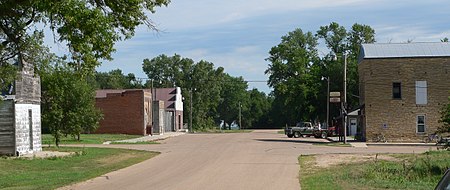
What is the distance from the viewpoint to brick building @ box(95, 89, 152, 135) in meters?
75.1

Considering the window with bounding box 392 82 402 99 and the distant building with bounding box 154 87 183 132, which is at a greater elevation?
the window with bounding box 392 82 402 99

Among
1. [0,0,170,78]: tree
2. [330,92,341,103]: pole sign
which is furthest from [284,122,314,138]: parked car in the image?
[0,0,170,78]: tree

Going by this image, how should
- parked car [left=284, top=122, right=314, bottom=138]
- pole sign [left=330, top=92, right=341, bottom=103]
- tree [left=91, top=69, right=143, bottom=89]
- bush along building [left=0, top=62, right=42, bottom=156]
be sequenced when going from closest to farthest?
bush along building [left=0, top=62, right=42, bottom=156]
pole sign [left=330, top=92, right=341, bottom=103]
parked car [left=284, top=122, right=314, bottom=138]
tree [left=91, top=69, right=143, bottom=89]

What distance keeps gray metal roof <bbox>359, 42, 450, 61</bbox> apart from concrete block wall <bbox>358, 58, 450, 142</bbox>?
1.40 feet

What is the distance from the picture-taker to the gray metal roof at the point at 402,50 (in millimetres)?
51906

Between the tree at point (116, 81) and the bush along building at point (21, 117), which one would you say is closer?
the bush along building at point (21, 117)

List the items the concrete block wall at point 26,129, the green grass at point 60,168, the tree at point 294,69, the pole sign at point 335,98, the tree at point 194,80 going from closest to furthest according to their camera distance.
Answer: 1. the green grass at point 60,168
2. the concrete block wall at point 26,129
3. the pole sign at point 335,98
4. the tree at point 294,69
5. the tree at point 194,80

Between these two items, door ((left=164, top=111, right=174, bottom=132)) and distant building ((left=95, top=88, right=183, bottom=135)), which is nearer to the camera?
distant building ((left=95, top=88, right=183, bottom=135))

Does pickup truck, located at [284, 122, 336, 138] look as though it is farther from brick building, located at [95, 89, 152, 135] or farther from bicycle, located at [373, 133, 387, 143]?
brick building, located at [95, 89, 152, 135]

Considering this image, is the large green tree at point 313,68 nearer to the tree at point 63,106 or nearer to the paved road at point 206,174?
the tree at point 63,106

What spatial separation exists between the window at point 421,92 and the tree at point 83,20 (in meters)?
41.1

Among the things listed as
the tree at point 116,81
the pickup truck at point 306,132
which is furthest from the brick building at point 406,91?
the tree at point 116,81

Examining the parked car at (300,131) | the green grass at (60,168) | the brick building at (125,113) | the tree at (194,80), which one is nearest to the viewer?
the green grass at (60,168)

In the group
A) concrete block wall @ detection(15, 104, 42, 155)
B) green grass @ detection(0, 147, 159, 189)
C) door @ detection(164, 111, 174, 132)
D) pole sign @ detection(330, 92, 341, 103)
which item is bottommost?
door @ detection(164, 111, 174, 132)
